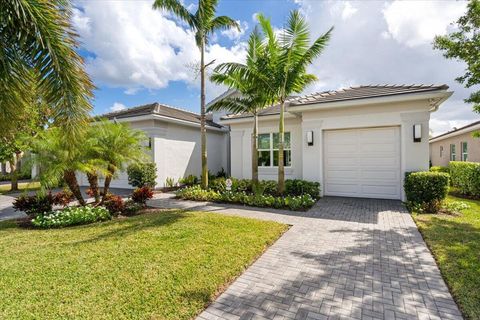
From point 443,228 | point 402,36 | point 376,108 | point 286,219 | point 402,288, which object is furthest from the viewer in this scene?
point 402,36

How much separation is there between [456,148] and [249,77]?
64.6ft

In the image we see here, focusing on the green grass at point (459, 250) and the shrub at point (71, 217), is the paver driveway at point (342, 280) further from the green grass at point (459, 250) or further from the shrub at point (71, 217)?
the shrub at point (71, 217)

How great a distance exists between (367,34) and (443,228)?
9502 mm

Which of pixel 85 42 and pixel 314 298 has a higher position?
pixel 85 42

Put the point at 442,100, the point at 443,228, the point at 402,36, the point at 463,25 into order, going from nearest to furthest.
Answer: the point at 443,228
the point at 463,25
the point at 442,100
the point at 402,36

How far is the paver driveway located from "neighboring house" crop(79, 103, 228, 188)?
973 cm

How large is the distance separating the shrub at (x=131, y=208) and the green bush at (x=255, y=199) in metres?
2.41

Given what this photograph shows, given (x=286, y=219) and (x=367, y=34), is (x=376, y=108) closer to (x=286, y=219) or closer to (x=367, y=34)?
(x=367, y=34)

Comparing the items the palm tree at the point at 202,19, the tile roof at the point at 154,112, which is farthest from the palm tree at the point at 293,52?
the tile roof at the point at 154,112

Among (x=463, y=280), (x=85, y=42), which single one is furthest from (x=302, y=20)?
(x=463, y=280)

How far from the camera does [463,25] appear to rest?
805cm

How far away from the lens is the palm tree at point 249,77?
9.38m

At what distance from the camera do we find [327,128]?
35.2 ft

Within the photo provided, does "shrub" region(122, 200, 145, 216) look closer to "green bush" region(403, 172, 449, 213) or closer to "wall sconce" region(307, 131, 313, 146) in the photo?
"wall sconce" region(307, 131, 313, 146)
